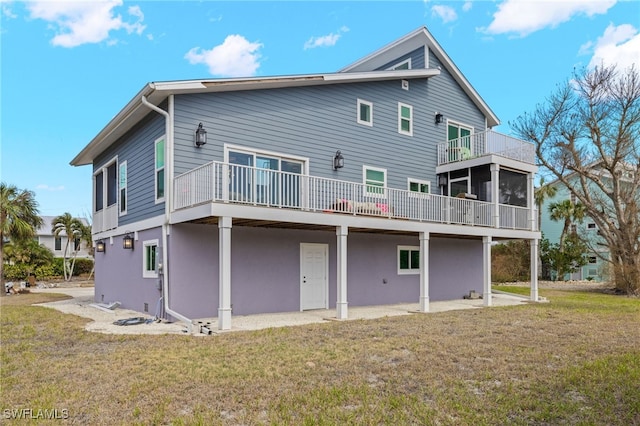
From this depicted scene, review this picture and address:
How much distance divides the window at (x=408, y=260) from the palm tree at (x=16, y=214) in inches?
616

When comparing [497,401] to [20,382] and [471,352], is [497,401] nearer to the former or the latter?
[471,352]

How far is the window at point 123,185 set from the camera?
47.3 ft

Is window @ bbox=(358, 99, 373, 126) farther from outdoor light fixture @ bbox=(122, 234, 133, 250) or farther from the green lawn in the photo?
outdoor light fixture @ bbox=(122, 234, 133, 250)

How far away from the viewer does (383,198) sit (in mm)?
14508

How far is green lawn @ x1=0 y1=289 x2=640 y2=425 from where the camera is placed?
4.78 meters

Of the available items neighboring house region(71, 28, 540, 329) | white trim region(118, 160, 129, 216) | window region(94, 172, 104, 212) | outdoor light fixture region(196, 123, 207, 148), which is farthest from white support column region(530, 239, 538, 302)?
window region(94, 172, 104, 212)

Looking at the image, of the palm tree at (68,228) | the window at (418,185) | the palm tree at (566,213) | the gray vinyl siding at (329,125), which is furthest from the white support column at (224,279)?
the palm tree at (566,213)

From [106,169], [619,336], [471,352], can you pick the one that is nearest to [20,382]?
[471,352]

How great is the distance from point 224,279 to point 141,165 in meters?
5.16

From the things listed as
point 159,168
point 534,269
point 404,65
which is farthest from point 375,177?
point 534,269

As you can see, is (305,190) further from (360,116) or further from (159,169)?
(360,116)

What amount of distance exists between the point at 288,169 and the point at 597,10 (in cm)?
1271

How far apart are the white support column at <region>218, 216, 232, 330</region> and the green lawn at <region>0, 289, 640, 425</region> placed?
2.16 ft

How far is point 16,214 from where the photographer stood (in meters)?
20.3
